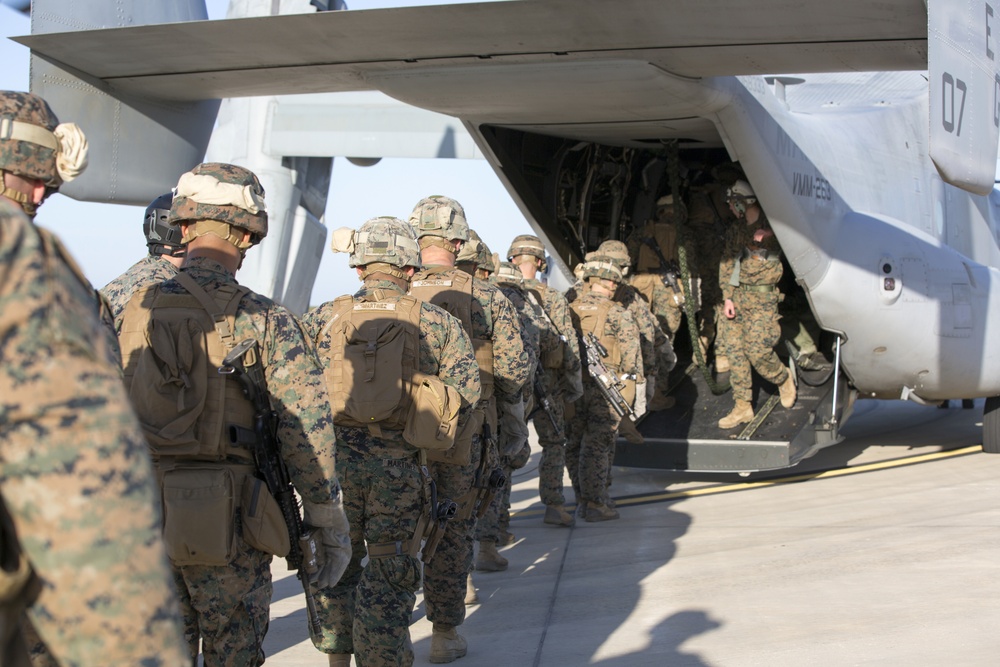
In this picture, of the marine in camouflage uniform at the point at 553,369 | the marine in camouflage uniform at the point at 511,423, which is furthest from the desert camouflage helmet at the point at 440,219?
the marine in camouflage uniform at the point at 553,369

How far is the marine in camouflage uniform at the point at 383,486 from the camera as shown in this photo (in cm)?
375

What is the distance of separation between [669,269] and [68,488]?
7551 millimetres

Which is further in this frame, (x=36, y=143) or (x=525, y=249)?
(x=525, y=249)

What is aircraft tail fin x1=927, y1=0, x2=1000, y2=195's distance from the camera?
4551 millimetres

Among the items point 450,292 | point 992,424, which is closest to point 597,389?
point 450,292

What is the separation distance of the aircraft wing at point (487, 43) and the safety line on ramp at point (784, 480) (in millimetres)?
3333

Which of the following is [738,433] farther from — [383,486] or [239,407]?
[239,407]

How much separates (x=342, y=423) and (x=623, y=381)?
3567 mm

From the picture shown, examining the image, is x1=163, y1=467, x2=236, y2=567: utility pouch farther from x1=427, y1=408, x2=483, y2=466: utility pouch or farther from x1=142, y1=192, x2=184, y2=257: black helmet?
x1=142, y1=192, x2=184, y2=257: black helmet

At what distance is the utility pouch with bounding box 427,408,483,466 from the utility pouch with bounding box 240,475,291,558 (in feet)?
4.50

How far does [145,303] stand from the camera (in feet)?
9.96

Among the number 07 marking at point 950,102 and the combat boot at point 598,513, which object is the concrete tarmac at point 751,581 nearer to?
the combat boot at point 598,513

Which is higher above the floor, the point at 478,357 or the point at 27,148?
the point at 27,148

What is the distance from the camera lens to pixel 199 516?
9.36ft
